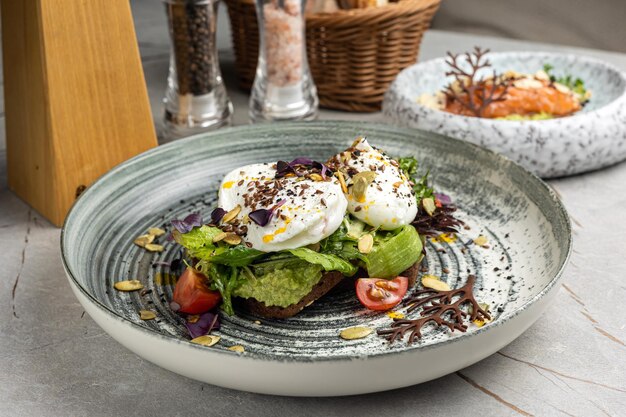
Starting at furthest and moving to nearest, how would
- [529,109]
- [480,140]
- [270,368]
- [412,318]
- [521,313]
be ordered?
[529,109], [480,140], [412,318], [521,313], [270,368]

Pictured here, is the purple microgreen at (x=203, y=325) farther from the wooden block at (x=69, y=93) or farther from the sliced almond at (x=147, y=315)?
the wooden block at (x=69, y=93)

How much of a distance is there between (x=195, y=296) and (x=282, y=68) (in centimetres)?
130

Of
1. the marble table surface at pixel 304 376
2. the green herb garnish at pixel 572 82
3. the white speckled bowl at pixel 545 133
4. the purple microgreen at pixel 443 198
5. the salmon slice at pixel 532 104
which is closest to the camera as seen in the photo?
the marble table surface at pixel 304 376

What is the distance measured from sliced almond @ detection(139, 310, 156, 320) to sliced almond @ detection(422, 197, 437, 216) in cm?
72

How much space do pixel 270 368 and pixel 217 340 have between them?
0.97 ft

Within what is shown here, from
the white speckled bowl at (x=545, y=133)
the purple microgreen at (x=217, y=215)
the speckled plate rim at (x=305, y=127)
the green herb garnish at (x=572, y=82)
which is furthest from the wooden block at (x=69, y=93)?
the green herb garnish at (x=572, y=82)

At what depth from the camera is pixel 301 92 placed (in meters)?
2.75

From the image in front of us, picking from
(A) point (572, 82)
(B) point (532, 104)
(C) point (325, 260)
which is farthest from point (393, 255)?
(A) point (572, 82)

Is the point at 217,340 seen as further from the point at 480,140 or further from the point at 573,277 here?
the point at 480,140

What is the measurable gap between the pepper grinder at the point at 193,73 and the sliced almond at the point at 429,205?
3.64 ft

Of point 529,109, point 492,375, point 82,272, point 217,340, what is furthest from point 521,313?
point 529,109

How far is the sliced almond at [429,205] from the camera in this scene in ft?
6.14

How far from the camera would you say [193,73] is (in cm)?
267

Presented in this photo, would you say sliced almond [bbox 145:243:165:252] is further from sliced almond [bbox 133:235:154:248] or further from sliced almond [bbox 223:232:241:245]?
sliced almond [bbox 223:232:241:245]
